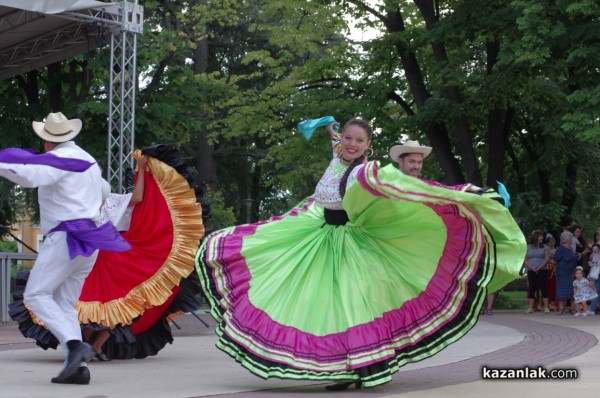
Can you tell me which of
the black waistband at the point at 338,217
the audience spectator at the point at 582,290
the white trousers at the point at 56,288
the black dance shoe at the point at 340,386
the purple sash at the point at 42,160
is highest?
the purple sash at the point at 42,160

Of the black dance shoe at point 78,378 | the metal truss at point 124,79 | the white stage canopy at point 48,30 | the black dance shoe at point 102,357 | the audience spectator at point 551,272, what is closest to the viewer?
the black dance shoe at point 78,378

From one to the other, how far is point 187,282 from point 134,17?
318 inches

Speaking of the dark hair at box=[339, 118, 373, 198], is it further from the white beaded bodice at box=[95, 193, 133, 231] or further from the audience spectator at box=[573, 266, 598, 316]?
the audience spectator at box=[573, 266, 598, 316]

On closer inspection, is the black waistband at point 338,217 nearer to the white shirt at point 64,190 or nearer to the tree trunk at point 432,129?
the white shirt at point 64,190

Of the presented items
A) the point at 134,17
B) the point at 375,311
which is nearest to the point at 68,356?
the point at 375,311

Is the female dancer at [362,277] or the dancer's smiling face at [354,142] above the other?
the dancer's smiling face at [354,142]

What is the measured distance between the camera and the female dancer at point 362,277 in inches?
303

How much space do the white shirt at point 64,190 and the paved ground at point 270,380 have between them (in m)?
1.21

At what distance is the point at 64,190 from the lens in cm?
834

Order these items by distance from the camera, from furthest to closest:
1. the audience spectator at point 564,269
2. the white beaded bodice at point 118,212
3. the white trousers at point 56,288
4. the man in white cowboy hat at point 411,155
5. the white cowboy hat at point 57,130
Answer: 1. the audience spectator at point 564,269
2. the white beaded bodice at point 118,212
3. the man in white cowboy hat at point 411,155
4. the white cowboy hat at point 57,130
5. the white trousers at point 56,288

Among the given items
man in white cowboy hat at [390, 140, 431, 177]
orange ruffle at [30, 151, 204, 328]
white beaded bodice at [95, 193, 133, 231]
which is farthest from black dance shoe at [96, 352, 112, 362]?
man in white cowboy hat at [390, 140, 431, 177]

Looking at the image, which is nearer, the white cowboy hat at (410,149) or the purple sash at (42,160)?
the purple sash at (42,160)

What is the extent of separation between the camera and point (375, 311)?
7867 mm

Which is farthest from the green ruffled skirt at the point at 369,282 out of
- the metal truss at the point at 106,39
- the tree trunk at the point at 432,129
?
the tree trunk at the point at 432,129
